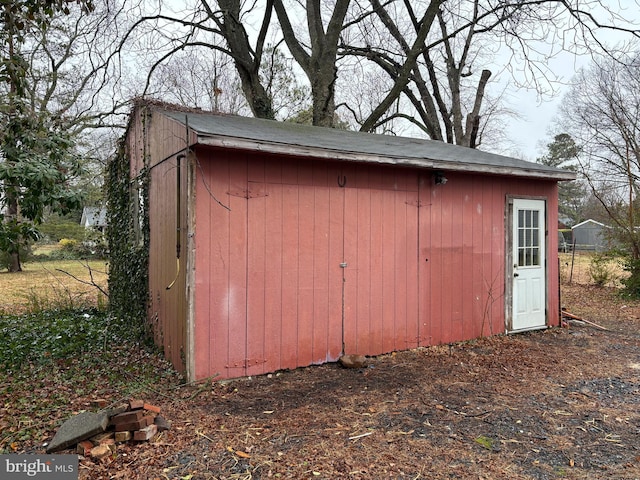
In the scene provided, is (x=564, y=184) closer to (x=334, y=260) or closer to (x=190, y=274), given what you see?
(x=334, y=260)

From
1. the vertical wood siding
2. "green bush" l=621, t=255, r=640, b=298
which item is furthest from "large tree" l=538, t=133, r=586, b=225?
the vertical wood siding

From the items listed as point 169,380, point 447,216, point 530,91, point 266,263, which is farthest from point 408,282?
point 530,91

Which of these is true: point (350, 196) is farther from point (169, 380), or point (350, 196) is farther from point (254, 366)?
point (169, 380)

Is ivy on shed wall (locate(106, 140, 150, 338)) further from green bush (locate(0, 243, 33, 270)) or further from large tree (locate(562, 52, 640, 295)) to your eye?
large tree (locate(562, 52, 640, 295))

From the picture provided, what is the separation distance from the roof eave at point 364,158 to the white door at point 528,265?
519 millimetres

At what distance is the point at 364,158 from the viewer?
4848mm

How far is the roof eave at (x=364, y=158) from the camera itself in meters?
4.01

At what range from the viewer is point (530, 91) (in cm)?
980

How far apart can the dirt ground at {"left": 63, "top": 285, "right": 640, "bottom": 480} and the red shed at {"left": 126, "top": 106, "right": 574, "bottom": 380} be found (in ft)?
1.60

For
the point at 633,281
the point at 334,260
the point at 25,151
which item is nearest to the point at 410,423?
the point at 334,260

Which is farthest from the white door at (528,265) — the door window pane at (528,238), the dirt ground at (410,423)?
the dirt ground at (410,423)

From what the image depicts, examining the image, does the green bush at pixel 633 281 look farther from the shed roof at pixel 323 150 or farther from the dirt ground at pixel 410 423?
the dirt ground at pixel 410 423

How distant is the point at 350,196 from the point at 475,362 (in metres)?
2.49

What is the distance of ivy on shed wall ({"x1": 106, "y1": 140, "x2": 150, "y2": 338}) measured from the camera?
6141 millimetres
